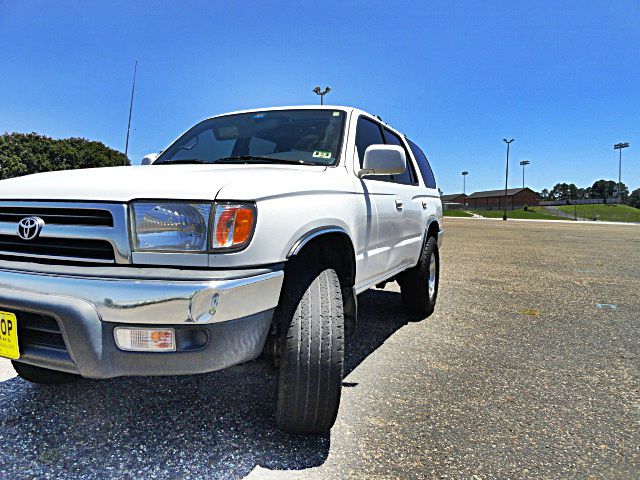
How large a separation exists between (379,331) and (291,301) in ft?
7.29

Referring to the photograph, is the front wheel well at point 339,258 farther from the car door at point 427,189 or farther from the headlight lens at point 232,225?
the car door at point 427,189

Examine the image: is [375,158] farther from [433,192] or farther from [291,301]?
[433,192]

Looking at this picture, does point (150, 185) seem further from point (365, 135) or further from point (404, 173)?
point (404, 173)

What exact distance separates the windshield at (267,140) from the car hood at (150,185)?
62 cm

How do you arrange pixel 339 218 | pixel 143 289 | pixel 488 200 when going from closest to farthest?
pixel 143 289 < pixel 339 218 < pixel 488 200

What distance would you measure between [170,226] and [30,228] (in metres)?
0.62

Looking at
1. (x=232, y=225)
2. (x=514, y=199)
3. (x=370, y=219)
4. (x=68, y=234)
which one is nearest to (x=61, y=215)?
(x=68, y=234)

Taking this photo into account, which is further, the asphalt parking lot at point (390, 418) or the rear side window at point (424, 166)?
the rear side window at point (424, 166)

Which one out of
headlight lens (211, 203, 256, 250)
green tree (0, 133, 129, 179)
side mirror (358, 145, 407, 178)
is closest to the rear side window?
side mirror (358, 145, 407, 178)

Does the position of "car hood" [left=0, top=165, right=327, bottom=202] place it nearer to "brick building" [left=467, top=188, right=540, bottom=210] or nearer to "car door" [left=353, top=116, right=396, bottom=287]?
"car door" [left=353, top=116, right=396, bottom=287]

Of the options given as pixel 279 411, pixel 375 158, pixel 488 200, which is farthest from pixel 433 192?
pixel 488 200

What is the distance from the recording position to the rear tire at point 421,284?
4.11m

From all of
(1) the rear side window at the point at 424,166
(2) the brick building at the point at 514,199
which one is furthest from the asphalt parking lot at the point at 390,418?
(2) the brick building at the point at 514,199

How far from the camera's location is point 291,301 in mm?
1880
